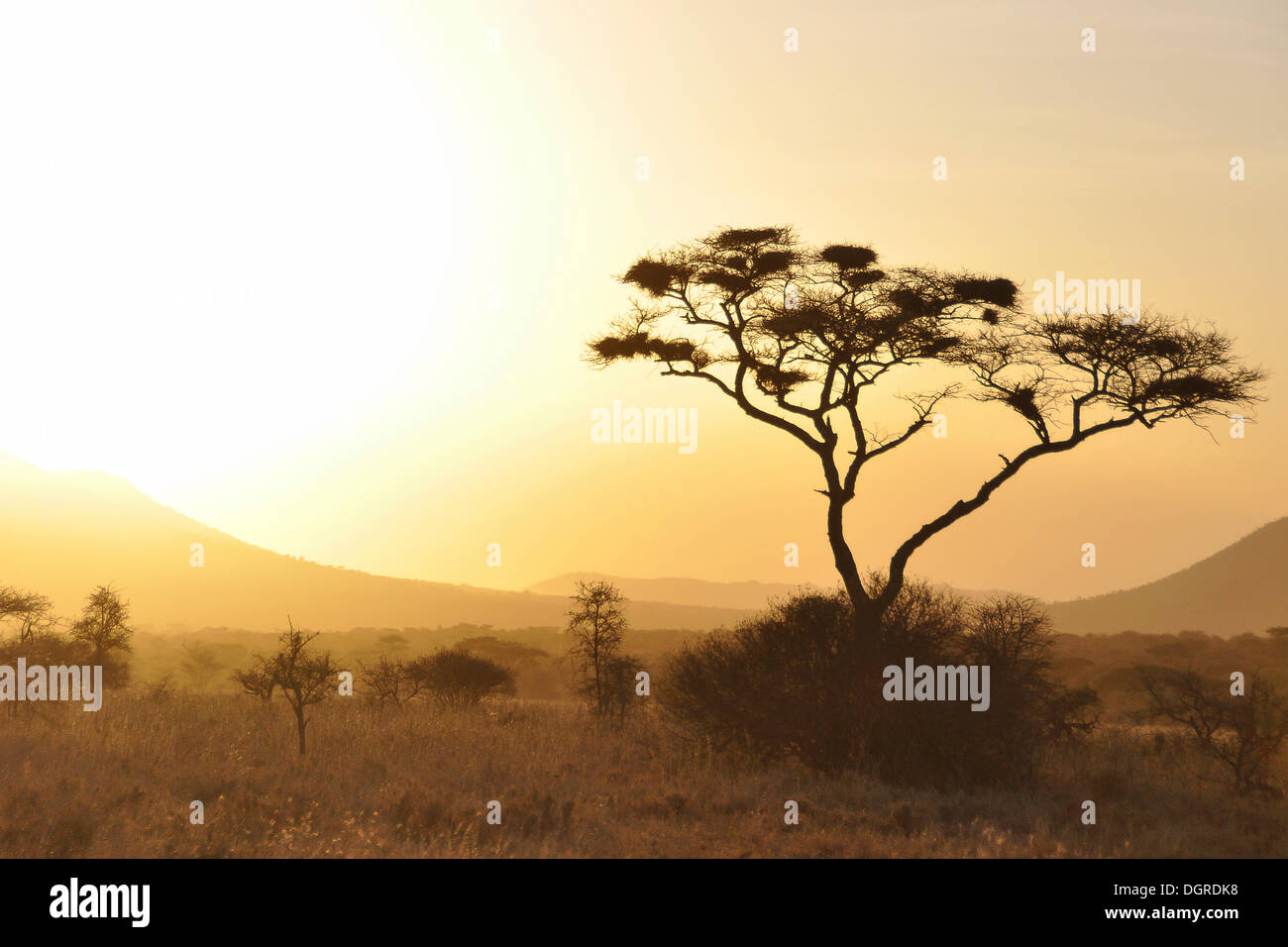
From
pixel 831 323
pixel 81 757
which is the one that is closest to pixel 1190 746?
pixel 831 323

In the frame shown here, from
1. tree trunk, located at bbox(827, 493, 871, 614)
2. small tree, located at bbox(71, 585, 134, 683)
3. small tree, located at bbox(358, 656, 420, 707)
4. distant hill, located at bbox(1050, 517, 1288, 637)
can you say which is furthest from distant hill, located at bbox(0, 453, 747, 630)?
tree trunk, located at bbox(827, 493, 871, 614)

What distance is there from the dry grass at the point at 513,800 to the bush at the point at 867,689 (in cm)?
60

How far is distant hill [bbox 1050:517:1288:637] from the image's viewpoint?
113938 millimetres

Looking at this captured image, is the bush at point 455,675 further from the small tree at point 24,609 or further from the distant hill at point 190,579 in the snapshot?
the distant hill at point 190,579

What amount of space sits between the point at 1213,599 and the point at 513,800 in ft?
436

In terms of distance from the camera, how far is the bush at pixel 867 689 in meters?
14.5

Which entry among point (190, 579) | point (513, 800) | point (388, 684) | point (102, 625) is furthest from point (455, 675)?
point (190, 579)

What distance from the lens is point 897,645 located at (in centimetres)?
1541

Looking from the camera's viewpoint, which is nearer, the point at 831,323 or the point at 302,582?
the point at 831,323

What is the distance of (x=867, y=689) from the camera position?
584 inches

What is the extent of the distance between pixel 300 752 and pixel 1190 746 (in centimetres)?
1691

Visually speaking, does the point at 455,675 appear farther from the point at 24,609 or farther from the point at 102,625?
the point at 24,609

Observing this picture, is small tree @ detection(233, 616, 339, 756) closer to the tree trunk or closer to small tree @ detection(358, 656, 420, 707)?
small tree @ detection(358, 656, 420, 707)
